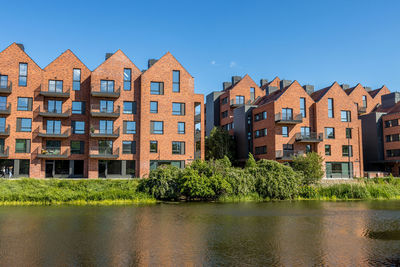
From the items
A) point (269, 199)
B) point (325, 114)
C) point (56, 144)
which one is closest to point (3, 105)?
point (56, 144)

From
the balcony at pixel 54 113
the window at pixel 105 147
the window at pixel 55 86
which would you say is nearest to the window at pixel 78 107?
the balcony at pixel 54 113

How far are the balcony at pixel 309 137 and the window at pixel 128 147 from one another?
1833cm

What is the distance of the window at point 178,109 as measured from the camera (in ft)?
132

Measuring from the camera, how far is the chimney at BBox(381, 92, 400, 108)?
54097mm

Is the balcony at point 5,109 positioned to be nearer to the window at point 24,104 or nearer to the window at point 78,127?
the window at point 24,104

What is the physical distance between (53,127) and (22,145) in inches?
133

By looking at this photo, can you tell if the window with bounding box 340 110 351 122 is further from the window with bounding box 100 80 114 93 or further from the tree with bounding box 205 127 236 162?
the window with bounding box 100 80 114 93

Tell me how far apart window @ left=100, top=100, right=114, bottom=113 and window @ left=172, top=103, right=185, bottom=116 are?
21.1 feet

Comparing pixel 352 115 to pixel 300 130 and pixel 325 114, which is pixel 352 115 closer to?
pixel 325 114

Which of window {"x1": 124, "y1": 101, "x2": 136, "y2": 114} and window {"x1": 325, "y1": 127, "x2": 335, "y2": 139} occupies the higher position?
window {"x1": 124, "y1": 101, "x2": 136, "y2": 114}

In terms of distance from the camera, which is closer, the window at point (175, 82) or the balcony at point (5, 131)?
the balcony at point (5, 131)

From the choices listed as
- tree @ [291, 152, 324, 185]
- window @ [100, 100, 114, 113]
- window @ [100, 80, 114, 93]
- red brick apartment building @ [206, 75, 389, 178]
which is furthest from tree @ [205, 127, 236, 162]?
window @ [100, 80, 114, 93]

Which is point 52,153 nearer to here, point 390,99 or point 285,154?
point 285,154

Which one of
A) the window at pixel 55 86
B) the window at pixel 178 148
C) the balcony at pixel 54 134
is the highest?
the window at pixel 55 86
